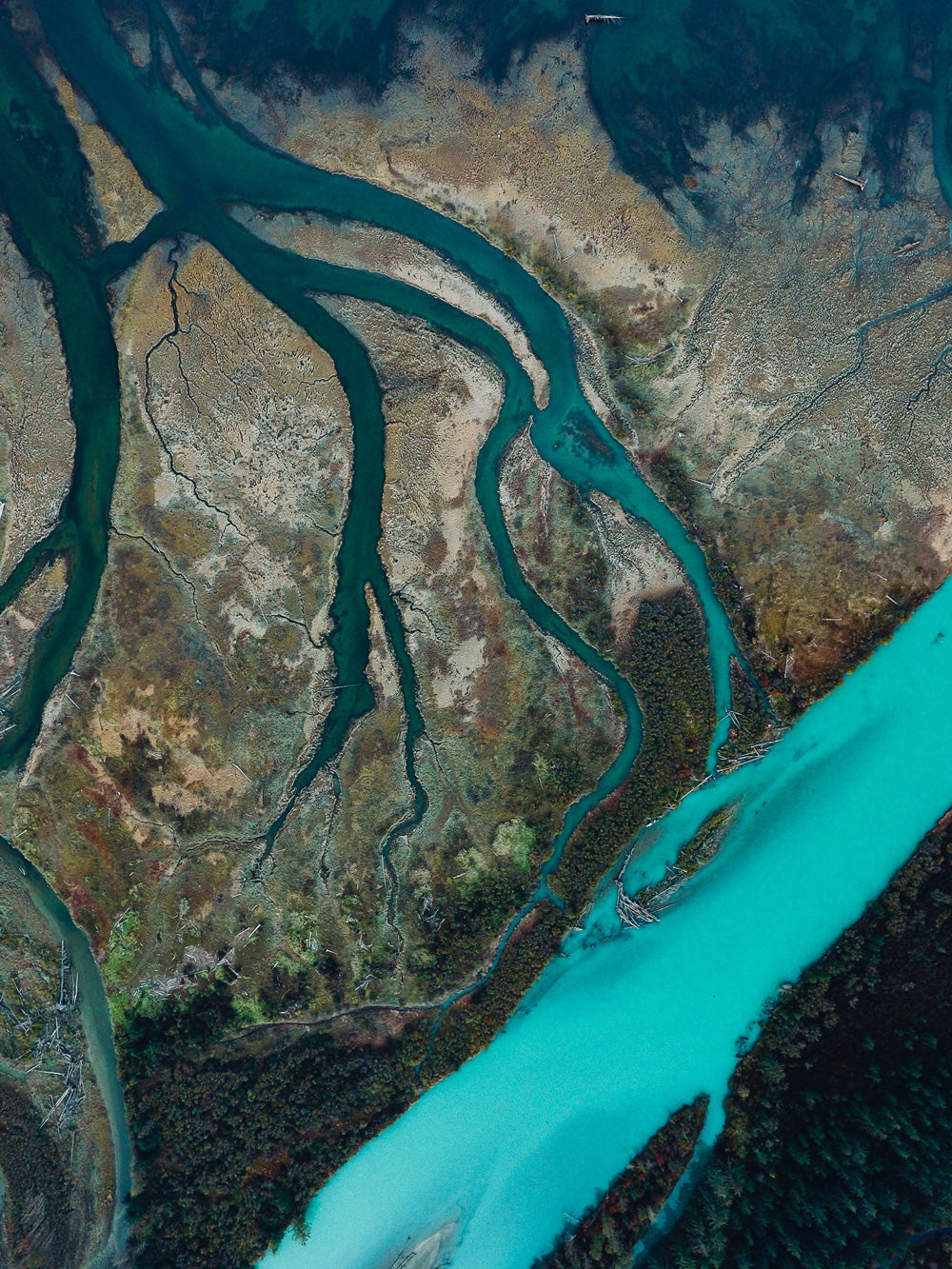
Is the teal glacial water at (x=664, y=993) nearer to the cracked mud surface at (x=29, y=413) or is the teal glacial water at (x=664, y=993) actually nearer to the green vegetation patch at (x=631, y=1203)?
the green vegetation patch at (x=631, y=1203)

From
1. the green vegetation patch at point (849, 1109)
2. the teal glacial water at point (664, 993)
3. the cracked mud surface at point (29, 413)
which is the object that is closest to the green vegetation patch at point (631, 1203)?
the teal glacial water at point (664, 993)

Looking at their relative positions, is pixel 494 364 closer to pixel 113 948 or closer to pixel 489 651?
pixel 489 651

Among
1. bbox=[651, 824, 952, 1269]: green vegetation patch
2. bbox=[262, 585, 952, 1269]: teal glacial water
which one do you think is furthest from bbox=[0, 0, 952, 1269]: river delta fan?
bbox=[651, 824, 952, 1269]: green vegetation patch

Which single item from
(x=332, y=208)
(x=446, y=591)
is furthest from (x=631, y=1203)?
(x=332, y=208)

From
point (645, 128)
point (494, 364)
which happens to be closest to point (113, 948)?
point (494, 364)

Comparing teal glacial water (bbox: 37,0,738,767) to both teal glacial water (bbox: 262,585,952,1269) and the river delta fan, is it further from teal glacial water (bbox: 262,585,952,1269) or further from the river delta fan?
teal glacial water (bbox: 262,585,952,1269)

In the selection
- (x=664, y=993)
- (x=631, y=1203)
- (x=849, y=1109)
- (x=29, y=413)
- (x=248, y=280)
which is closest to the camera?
(x=849, y=1109)

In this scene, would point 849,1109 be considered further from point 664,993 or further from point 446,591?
point 446,591
